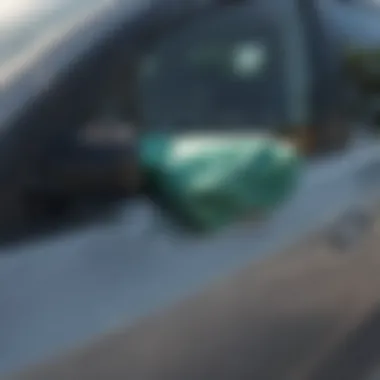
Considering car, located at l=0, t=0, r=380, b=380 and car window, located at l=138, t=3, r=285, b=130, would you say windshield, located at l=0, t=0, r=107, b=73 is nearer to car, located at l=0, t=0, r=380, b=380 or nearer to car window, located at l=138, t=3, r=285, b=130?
car, located at l=0, t=0, r=380, b=380

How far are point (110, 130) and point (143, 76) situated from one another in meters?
0.16

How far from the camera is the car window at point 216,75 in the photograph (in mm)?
2129

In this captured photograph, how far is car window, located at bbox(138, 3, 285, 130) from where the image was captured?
6.98 feet

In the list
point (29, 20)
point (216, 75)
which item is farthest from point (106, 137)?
point (216, 75)

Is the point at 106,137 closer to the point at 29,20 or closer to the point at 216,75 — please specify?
the point at 29,20

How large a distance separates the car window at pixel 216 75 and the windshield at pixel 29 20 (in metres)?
0.18

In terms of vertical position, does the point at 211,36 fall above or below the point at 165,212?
above

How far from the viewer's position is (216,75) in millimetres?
2334

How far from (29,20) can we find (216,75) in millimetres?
452

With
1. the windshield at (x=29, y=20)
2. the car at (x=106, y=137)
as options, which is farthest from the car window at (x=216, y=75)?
the windshield at (x=29, y=20)

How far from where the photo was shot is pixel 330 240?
252 centimetres

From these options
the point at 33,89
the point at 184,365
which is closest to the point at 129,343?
the point at 184,365

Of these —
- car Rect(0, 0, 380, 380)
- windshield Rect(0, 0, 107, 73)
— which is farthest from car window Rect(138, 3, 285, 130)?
windshield Rect(0, 0, 107, 73)

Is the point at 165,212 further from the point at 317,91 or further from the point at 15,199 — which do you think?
the point at 317,91
